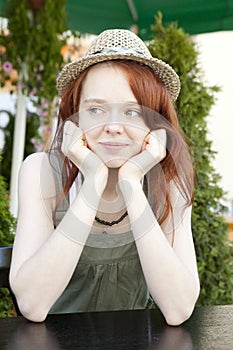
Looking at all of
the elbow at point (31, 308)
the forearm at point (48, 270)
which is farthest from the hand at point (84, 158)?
the elbow at point (31, 308)

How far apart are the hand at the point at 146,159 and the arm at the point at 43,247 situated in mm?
50

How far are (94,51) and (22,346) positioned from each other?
1.91 ft

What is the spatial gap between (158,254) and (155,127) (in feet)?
0.81

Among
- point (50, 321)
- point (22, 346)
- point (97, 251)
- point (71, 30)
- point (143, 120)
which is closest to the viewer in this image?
point (22, 346)

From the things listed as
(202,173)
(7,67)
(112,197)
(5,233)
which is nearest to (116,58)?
(112,197)

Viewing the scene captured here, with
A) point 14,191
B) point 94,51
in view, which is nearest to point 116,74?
point 94,51

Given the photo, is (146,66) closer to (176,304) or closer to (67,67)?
(67,67)

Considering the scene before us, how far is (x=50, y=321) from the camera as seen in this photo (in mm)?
832

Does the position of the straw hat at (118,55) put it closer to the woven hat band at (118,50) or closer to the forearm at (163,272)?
the woven hat band at (118,50)

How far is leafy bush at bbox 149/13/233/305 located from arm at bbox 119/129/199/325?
33.3 inches

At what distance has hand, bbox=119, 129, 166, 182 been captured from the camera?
3.20ft

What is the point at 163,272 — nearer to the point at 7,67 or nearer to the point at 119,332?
the point at 119,332

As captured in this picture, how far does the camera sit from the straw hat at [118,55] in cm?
103

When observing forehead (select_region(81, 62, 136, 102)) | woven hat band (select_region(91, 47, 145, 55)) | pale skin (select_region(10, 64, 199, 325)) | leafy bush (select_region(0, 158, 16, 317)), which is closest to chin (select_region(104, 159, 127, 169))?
pale skin (select_region(10, 64, 199, 325))
